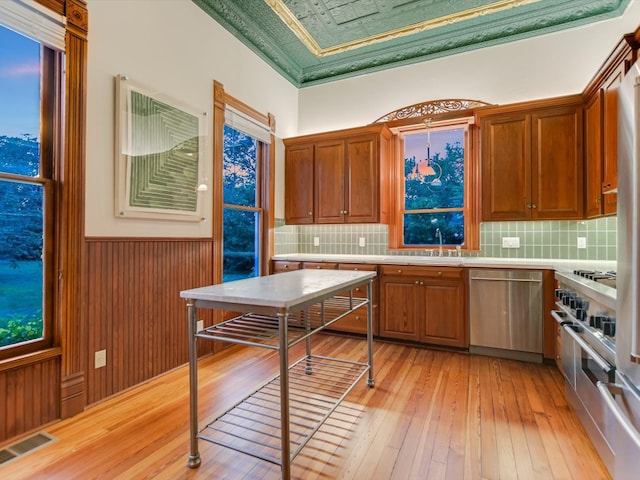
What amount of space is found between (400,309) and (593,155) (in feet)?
7.04

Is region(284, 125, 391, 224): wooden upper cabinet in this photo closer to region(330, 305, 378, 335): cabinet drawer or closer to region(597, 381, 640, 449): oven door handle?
region(330, 305, 378, 335): cabinet drawer

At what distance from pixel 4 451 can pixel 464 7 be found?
4.80 meters

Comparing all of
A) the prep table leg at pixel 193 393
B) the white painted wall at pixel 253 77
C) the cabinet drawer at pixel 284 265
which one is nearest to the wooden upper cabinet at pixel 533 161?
the white painted wall at pixel 253 77

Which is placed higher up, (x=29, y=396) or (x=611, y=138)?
(x=611, y=138)

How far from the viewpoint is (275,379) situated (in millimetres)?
2578

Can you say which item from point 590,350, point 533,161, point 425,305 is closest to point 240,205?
point 425,305

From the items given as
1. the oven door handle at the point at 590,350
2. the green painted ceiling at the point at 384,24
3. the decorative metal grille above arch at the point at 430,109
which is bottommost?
the oven door handle at the point at 590,350

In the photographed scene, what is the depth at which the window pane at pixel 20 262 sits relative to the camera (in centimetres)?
195

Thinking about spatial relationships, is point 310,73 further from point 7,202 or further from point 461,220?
point 7,202

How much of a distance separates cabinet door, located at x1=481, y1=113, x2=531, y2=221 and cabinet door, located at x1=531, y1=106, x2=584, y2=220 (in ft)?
0.24

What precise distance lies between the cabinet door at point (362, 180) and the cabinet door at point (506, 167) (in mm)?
1139

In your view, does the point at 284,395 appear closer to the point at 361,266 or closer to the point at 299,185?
the point at 361,266

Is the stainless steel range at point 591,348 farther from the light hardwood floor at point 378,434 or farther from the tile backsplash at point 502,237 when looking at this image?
the tile backsplash at point 502,237

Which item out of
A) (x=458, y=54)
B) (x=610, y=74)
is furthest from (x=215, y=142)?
(x=610, y=74)
